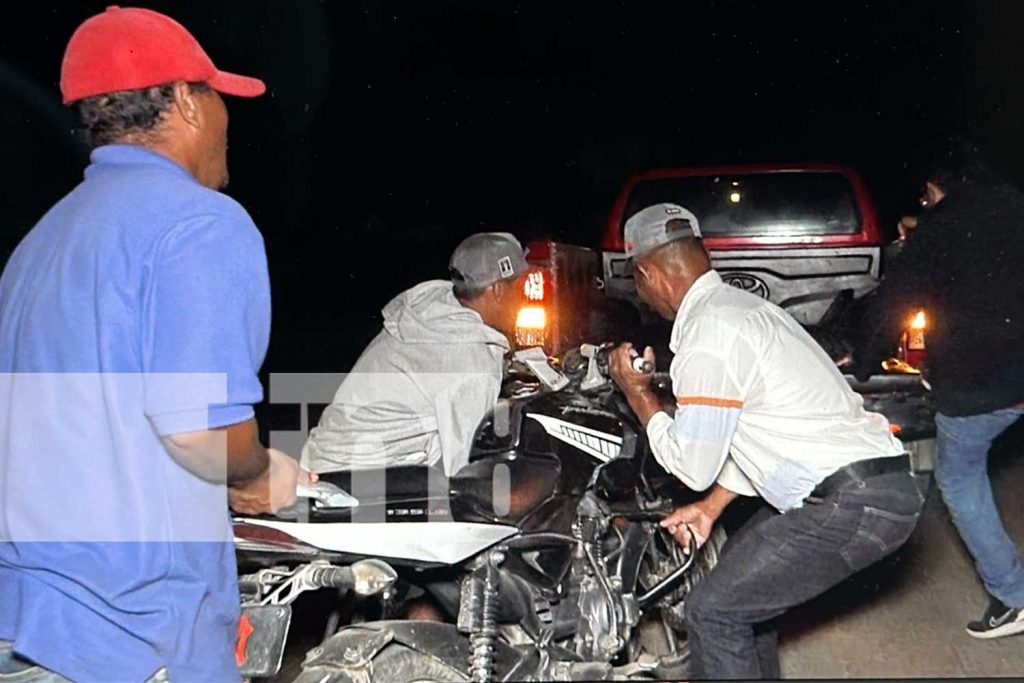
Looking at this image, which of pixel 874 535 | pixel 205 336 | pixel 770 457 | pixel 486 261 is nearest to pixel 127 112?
pixel 205 336

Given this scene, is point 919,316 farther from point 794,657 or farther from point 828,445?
point 828,445

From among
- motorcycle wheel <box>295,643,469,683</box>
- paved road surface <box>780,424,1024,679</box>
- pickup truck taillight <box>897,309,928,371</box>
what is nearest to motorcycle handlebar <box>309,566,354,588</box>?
motorcycle wheel <box>295,643,469,683</box>

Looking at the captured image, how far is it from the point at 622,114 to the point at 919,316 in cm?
1463

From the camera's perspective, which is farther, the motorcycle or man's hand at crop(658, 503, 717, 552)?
man's hand at crop(658, 503, 717, 552)

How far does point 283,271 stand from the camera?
49.9 feet

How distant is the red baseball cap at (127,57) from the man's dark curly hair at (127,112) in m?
0.01

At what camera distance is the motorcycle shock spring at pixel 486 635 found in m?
2.81

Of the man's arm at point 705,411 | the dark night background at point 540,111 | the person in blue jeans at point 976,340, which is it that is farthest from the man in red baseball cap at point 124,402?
the dark night background at point 540,111

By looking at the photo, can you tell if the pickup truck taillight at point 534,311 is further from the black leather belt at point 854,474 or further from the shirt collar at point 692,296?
the black leather belt at point 854,474

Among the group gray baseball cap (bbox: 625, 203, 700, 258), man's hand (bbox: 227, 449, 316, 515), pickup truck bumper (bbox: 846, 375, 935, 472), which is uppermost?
gray baseball cap (bbox: 625, 203, 700, 258)

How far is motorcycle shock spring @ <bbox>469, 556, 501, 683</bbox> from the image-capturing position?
→ 2809 millimetres

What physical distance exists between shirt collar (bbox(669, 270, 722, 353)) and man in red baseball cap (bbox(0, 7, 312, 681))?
1.68 metres

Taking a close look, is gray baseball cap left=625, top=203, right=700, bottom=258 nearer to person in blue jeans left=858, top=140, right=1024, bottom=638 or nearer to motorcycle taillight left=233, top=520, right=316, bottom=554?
motorcycle taillight left=233, top=520, right=316, bottom=554

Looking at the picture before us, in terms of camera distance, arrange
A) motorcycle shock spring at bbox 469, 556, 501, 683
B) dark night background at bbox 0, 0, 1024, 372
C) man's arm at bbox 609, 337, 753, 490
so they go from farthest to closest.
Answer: dark night background at bbox 0, 0, 1024, 372
man's arm at bbox 609, 337, 753, 490
motorcycle shock spring at bbox 469, 556, 501, 683
